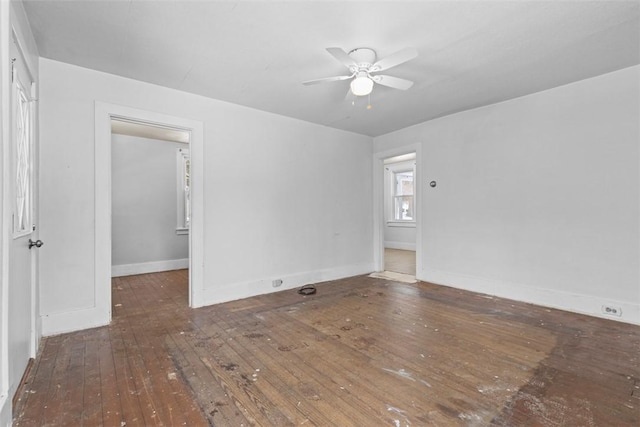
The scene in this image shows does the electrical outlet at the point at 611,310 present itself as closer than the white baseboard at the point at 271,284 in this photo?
Yes

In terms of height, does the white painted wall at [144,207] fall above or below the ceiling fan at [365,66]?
Answer: below

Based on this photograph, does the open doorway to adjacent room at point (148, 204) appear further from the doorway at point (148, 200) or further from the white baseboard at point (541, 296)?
the white baseboard at point (541, 296)

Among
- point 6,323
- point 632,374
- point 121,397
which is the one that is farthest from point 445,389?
point 6,323

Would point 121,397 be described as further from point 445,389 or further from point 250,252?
point 250,252

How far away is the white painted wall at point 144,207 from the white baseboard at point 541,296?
492 centimetres

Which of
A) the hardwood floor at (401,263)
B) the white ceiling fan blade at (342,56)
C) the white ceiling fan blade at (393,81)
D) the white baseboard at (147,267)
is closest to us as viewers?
the white ceiling fan blade at (342,56)

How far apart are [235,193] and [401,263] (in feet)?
13.6

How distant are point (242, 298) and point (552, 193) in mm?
4072

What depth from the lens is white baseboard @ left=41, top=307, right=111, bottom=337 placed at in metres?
2.82

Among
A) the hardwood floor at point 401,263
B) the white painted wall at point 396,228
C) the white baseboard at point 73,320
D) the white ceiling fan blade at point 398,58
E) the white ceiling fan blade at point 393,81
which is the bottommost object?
the hardwood floor at point 401,263

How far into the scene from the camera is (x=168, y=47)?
8.59 ft

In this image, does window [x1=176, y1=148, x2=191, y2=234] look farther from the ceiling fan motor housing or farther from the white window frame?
the white window frame

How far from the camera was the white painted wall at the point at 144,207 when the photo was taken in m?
5.46

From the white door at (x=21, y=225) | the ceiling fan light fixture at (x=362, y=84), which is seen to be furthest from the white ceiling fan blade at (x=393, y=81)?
the white door at (x=21, y=225)
